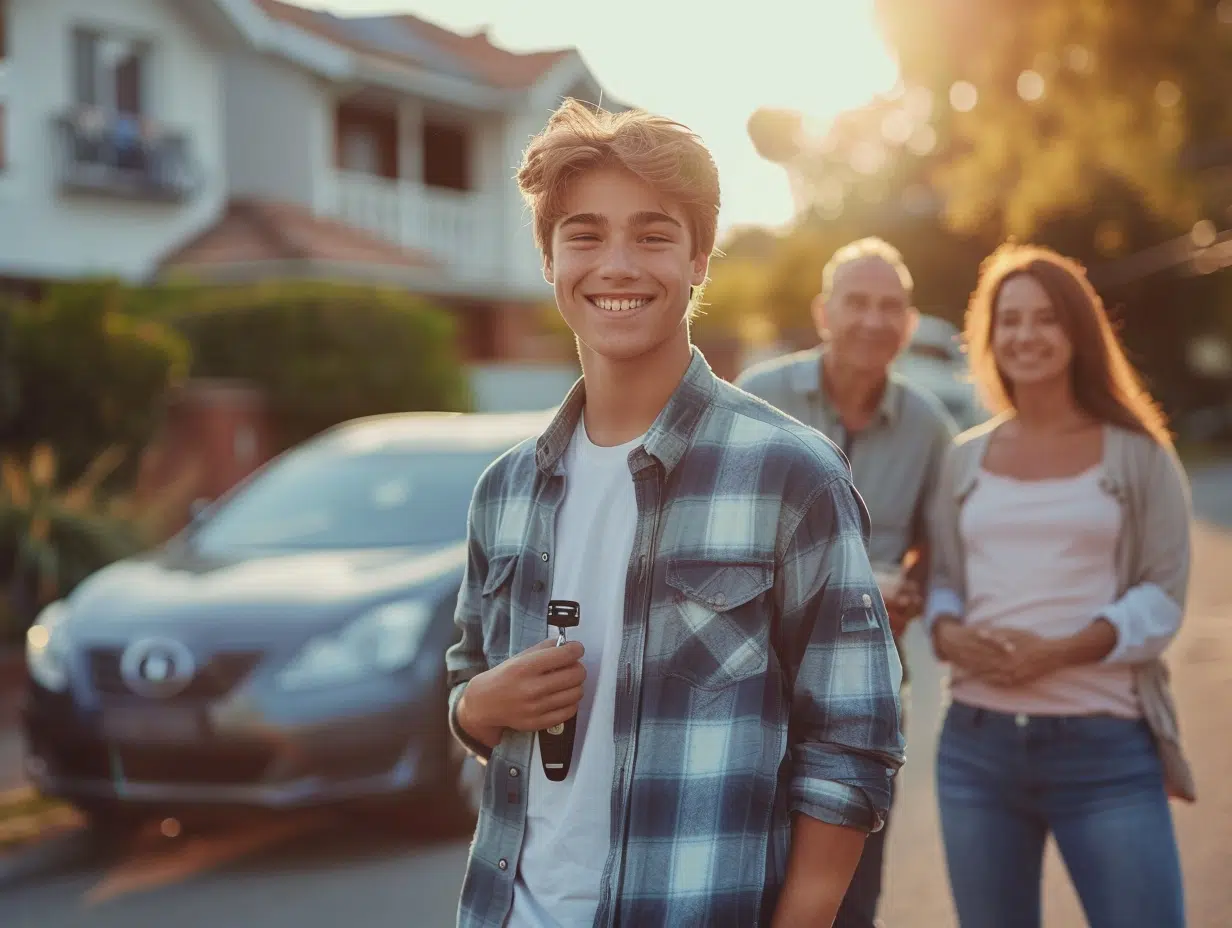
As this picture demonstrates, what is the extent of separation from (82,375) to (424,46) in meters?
19.0

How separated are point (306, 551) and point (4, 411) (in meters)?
5.55

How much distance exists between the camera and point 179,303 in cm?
1788

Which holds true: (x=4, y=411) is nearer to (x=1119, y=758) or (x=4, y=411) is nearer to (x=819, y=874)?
(x=1119, y=758)

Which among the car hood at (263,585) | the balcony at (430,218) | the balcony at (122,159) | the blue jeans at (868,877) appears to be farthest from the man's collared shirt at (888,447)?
the balcony at (430,218)

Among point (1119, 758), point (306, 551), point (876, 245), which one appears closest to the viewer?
point (1119, 758)

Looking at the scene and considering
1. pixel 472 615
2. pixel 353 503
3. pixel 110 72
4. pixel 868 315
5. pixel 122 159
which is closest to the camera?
pixel 472 615

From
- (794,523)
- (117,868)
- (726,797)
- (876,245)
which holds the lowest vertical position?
(117,868)

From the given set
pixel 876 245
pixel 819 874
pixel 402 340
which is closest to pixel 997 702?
pixel 876 245

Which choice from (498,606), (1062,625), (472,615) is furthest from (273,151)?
(498,606)

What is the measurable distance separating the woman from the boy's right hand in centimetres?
159

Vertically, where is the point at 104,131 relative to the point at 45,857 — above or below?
above

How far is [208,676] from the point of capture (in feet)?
19.9

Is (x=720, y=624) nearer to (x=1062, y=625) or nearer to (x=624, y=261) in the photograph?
(x=624, y=261)

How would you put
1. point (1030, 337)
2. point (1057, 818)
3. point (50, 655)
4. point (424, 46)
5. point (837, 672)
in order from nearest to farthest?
point (837, 672) → point (1057, 818) → point (1030, 337) → point (50, 655) → point (424, 46)
